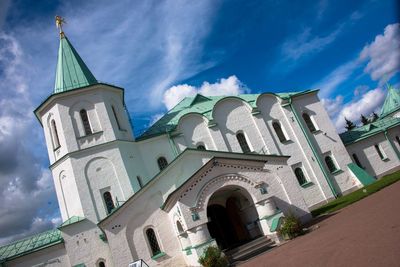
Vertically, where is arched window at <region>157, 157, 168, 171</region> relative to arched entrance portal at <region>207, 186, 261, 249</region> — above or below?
above

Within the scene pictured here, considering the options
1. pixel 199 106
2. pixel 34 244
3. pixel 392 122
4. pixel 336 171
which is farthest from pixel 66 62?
pixel 392 122

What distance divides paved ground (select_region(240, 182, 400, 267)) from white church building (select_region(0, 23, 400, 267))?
4068 millimetres

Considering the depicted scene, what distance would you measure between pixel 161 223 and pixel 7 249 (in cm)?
1018

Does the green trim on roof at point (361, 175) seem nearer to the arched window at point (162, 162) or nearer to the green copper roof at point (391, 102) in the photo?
the arched window at point (162, 162)

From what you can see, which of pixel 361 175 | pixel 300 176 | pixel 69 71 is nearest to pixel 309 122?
pixel 300 176

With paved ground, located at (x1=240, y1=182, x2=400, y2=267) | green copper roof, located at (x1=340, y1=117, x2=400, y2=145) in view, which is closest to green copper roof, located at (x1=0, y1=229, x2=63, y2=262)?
paved ground, located at (x1=240, y1=182, x2=400, y2=267)

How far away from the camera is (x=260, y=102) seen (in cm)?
2456

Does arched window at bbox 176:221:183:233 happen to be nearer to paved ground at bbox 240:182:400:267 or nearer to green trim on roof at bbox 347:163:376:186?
paved ground at bbox 240:182:400:267

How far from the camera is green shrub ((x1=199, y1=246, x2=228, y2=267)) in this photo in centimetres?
1266

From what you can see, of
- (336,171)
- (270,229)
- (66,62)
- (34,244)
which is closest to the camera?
(270,229)

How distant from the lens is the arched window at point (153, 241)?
649 inches

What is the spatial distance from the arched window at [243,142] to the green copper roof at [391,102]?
83.0ft

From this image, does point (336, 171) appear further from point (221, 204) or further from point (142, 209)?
point (142, 209)

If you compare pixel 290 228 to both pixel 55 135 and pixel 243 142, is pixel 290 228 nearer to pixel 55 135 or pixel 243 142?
pixel 243 142
